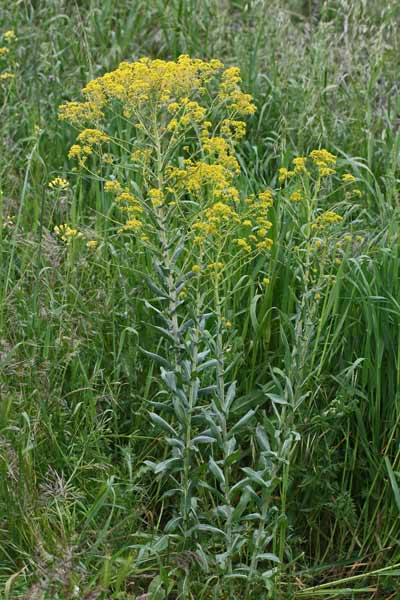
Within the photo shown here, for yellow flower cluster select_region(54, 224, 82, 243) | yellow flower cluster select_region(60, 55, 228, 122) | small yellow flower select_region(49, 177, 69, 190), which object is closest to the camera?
yellow flower cluster select_region(60, 55, 228, 122)

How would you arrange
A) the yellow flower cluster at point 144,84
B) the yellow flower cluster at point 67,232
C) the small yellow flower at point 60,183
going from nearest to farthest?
1. the yellow flower cluster at point 144,84
2. the yellow flower cluster at point 67,232
3. the small yellow flower at point 60,183

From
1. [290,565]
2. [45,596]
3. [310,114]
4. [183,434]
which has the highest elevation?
[310,114]

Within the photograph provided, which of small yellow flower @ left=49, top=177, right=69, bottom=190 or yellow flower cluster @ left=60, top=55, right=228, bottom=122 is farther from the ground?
yellow flower cluster @ left=60, top=55, right=228, bottom=122

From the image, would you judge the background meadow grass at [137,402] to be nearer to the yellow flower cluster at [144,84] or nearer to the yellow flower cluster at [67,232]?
the yellow flower cluster at [67,232]

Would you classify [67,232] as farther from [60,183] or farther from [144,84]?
[144,84]

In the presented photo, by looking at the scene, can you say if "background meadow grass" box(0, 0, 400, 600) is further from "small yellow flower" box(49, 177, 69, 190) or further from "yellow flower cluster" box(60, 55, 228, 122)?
"yellow flower cluster" box(60, 55, 228, 122)

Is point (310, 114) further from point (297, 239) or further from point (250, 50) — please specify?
point (297, 239)

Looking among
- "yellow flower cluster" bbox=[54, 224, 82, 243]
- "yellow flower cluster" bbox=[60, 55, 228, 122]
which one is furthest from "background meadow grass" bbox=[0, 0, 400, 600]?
"yellow flower cluster" bbox=[60, 55, 228, 122]

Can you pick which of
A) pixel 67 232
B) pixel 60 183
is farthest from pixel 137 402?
pixel 60 183

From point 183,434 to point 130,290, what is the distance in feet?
2.69

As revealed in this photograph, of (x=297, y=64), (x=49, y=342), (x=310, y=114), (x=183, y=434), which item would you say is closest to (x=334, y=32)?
(x=297, y=64)

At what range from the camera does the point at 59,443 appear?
3244 mm

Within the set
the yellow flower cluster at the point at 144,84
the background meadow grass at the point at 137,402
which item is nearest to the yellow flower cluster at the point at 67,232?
the background meadow grass at the point at 137,402

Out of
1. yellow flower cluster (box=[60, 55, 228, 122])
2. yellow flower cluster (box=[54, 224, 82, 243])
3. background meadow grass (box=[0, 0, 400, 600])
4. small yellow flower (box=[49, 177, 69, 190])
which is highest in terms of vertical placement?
yellow flower cluster (box=[60, 55, 228, 122])
